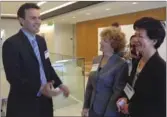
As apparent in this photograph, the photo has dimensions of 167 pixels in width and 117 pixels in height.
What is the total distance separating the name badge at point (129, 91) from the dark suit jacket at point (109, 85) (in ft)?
0.37

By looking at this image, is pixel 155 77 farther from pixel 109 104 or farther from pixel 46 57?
pixel 46 57

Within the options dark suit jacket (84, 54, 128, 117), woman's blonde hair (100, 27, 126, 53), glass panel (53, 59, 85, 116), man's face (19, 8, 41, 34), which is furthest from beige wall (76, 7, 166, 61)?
man's face (19, 8, 41, 34)

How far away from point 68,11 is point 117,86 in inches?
326

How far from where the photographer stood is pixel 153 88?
1377 mm

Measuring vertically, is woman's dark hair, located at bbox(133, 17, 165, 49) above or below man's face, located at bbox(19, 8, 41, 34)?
below

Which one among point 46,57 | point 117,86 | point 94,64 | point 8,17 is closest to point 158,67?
point 117,86

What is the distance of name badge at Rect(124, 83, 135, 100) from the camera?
1548 mm

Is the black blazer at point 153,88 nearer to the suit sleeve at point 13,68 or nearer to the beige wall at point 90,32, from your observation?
the suit sleeve at point 13,68

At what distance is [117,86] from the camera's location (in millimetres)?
1771

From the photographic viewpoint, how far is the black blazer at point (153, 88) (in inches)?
54.1

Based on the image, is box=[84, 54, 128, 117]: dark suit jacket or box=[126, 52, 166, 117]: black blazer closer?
box=[126, 52, 166, 117]: black blazer

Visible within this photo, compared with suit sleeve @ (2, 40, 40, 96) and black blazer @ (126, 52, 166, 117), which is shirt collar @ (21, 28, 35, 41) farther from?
black blazer @ (126, 52, 166, 117)

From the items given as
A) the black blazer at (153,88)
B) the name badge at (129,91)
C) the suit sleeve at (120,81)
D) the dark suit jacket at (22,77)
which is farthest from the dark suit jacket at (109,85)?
the dark suit jacket at (22,77)

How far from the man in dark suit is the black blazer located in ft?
2.19
